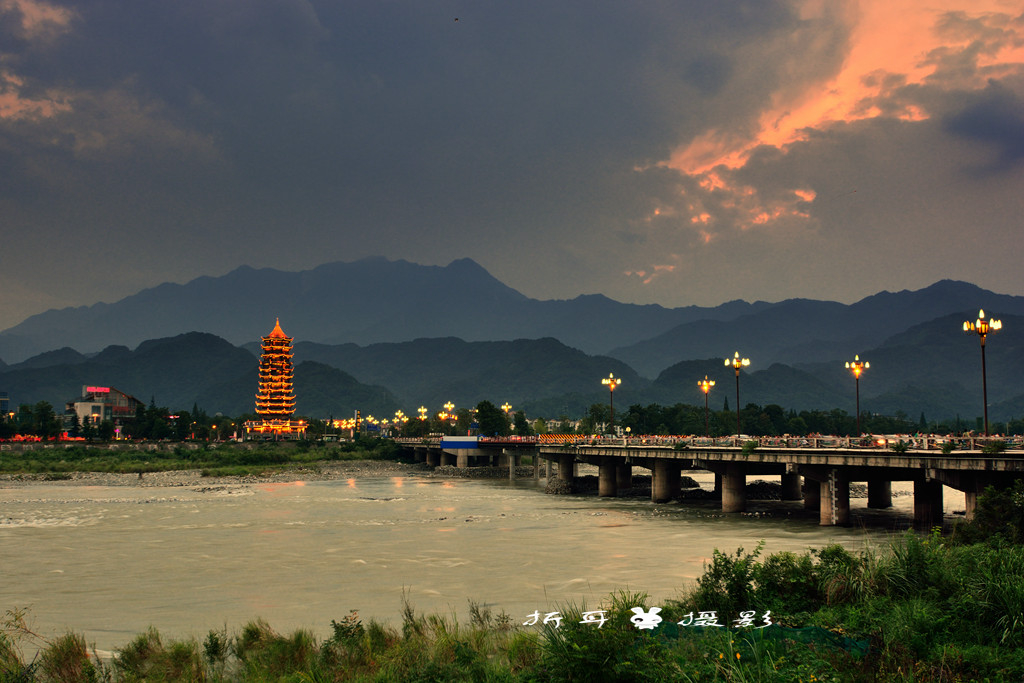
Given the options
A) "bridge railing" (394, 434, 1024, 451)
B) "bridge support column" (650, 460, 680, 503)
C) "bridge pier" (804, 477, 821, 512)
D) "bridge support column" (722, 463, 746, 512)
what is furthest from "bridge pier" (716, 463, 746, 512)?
"bridge support column" (650, 460, 680, 503)

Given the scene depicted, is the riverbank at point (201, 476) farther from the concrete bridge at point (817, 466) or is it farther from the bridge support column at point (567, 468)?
the concrete bridge at point (817, 466)

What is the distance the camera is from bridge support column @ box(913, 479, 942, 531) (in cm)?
4512

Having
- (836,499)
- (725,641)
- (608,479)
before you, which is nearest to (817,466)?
(836,499)

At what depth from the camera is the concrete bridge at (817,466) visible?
39562 mm

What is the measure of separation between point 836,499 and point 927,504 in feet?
17.9

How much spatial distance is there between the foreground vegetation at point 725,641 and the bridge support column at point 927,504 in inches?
869

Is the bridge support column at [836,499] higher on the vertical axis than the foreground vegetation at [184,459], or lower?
higher

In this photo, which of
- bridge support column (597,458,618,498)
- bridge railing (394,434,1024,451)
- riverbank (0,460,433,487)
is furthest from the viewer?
riverbank (0,460,433,487)

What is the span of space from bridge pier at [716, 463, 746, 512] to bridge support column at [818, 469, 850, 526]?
1026 centimetres

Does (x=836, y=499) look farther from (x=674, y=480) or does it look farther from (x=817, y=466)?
(x=674, y=480)

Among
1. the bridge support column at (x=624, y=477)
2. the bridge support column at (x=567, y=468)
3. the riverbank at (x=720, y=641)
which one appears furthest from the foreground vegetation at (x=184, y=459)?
the riverbank at (x=720, y=641)

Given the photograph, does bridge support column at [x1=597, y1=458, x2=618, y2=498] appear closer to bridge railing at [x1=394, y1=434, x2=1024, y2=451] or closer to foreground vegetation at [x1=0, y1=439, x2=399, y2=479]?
bridge railing at [x1=394, y1=434, x2=1024, y2=451]

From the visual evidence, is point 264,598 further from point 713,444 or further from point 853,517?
point 713,444

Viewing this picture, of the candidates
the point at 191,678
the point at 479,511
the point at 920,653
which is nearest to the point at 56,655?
the point at 191,678
